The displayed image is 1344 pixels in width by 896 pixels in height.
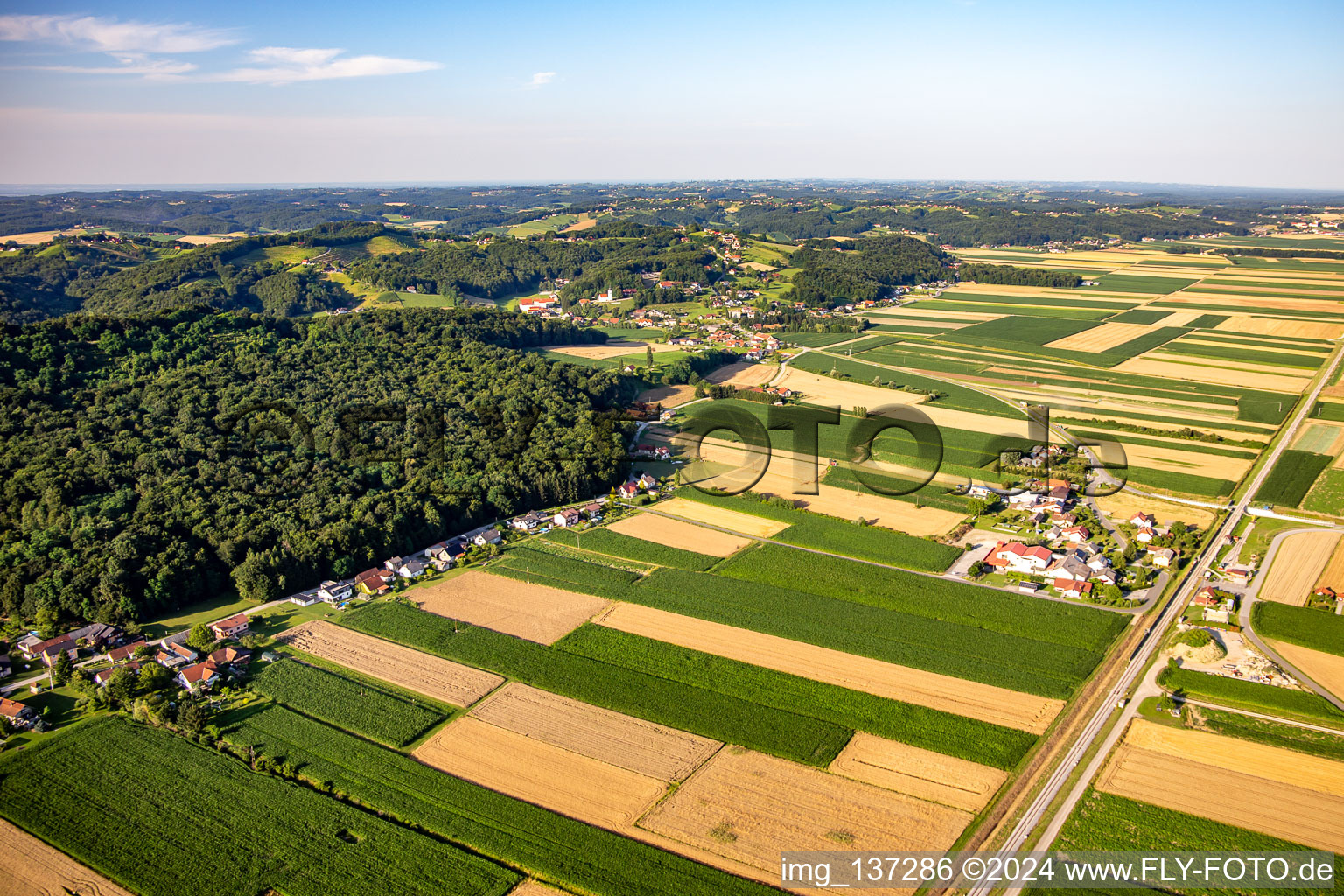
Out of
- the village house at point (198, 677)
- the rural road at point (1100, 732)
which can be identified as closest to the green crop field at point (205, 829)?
the village house at point (198, 677)

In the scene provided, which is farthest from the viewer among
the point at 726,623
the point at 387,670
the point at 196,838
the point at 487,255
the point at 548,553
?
the point at 487,255

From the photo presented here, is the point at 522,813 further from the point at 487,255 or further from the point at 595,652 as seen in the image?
the point at 487,255

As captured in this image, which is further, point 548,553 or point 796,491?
point 796,491

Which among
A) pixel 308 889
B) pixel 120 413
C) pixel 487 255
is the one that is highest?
pixel 487 255

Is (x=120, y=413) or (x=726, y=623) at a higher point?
(x=120, y=413)

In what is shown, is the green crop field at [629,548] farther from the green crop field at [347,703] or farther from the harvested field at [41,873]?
the harvested field at [41,873]

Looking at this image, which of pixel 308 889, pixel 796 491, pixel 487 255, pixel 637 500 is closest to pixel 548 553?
pixel 637 500

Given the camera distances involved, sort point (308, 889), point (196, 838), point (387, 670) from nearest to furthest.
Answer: point (308, 889)
point (196, 838)
point (387, 670)
